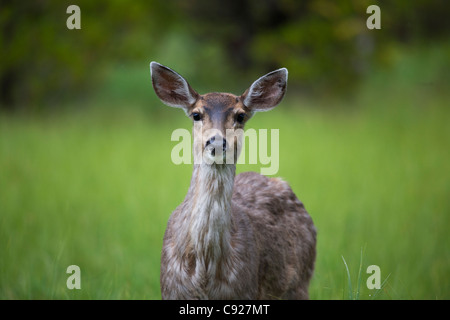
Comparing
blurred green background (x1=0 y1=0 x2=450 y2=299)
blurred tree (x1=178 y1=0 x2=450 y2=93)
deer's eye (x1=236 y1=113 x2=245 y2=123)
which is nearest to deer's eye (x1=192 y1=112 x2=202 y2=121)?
deer's eye (x1=236 y1=113 x2=245 y2=123)

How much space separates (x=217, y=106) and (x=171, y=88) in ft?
1.52

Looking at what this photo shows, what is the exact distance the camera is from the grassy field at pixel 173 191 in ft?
19.2

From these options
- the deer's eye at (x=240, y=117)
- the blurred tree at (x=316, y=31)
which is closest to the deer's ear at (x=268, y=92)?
the deer's eye at (x=240, y=117)

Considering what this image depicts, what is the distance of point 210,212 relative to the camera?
3816 millimetres

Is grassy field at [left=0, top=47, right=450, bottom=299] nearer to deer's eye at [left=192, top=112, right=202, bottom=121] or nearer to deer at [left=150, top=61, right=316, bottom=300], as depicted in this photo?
deer at [left=150, top=61, right=316, bottom=300]

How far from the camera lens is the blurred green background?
20.8 ft

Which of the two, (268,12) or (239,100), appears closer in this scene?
(239,100)

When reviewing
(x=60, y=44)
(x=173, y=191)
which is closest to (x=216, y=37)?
(x=60, y=44)

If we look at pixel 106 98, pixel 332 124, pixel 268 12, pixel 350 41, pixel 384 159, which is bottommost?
pixel 384 159
